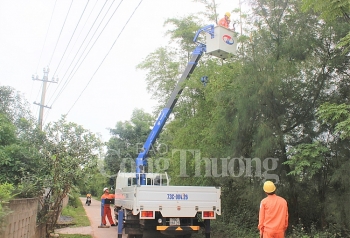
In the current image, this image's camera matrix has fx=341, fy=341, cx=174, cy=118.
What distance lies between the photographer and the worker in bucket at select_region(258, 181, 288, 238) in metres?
5.05

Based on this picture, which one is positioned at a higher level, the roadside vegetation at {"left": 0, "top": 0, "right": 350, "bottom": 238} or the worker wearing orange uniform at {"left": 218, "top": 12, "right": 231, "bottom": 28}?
the worker wearing orange uniform at {"left": 218, "top": 12, "right": 231, "bottom": 28}

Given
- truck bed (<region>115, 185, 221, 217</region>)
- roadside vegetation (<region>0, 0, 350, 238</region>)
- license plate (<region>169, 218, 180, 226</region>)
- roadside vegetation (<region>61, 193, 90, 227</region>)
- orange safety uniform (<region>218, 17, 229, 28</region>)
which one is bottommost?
roadside vegetation (<region>61, 193, 90, 227</region>)

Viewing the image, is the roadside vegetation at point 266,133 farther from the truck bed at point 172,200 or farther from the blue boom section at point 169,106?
the truck bed at point 172,200

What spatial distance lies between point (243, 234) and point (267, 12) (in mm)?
6235

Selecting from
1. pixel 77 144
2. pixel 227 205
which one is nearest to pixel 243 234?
pixel 227 205

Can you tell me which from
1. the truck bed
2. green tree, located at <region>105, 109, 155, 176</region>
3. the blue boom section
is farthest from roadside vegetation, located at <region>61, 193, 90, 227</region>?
green tree, located at <region>105, 109, 155, 176</region>

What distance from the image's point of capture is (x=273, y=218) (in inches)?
200

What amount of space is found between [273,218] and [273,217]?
2 cm

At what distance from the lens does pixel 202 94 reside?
39.1 ft

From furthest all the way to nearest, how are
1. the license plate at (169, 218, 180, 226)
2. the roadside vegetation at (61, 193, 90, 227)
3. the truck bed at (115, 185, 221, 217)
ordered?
the roadside vegetation at (61, 193, 90, 227) < the license plate at (169, 218, 180, 226) < the truck bed at (115, 185, 221, 217)

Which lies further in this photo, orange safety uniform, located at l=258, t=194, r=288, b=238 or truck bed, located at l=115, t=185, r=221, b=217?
truck bed, located at l=115, t=185, r=221, b=217

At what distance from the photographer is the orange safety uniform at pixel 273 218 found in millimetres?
5051

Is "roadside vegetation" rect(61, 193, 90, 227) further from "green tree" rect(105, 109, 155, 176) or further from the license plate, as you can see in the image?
"green tree" rect(105, 109, 155, 176)

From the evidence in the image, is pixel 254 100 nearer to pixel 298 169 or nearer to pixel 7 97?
pixel 298 169
